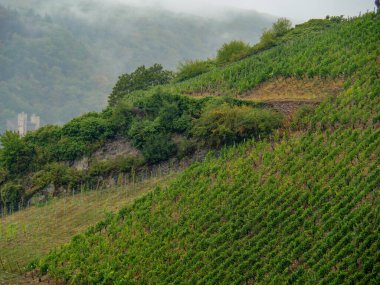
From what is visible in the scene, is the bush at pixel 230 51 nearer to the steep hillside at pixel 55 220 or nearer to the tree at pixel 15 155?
the tree at pixel 15 155

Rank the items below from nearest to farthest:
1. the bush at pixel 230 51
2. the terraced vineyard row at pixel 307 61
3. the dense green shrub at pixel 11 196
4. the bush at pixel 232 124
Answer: the bush at pixel 232 124
the terraced vineyard row at pixel 307 61
the dense green shrub at pixel 11 196
the bush at pixel 230 51

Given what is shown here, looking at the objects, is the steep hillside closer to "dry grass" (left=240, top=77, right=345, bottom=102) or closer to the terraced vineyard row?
"dry grass" (left=240, top=77, right=345, bottom=102)

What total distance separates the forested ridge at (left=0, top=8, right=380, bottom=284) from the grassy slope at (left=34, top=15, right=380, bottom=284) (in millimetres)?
55

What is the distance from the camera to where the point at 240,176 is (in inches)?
1210

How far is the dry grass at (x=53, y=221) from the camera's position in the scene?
3161 centimetres

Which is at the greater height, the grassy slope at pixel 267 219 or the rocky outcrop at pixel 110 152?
the rocky outcrop at pixel 110 152

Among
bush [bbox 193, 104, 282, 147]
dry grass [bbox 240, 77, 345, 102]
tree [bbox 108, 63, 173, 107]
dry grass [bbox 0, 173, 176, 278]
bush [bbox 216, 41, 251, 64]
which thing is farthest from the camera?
tree [bbox 108, 63, 173, 107]

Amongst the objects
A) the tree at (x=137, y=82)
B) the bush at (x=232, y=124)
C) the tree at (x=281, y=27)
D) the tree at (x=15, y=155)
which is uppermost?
the tree at (x=281, y=27)

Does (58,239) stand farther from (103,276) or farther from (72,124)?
(72,124)

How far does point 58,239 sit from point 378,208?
1522 cm

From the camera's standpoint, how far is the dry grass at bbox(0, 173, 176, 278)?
31606 mm

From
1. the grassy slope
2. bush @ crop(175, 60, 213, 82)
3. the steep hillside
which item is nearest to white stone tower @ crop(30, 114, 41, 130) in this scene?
bush @ crop(175, 60, 213, 82)

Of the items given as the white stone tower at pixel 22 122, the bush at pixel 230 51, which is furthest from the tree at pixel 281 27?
the white stone tower at pixel 22 122

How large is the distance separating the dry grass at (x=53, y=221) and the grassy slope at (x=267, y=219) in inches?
64.2
